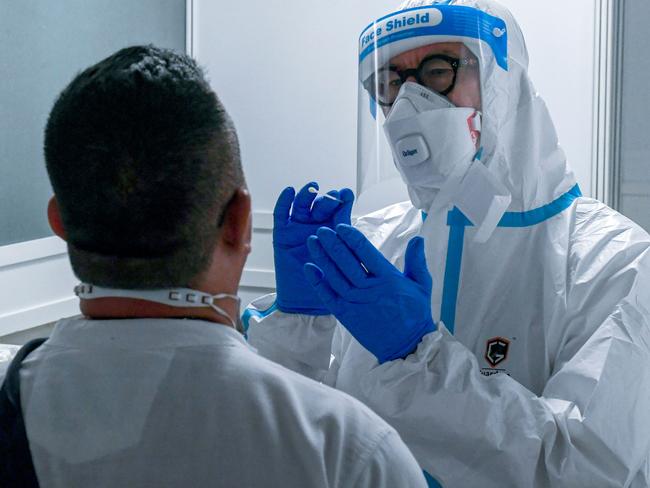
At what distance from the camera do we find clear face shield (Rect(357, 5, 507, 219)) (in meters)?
1.50

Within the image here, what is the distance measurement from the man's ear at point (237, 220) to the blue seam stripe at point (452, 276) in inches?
30.6

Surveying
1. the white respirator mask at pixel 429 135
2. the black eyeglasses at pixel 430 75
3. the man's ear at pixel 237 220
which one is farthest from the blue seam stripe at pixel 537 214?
the man's ear at pixel 237 220

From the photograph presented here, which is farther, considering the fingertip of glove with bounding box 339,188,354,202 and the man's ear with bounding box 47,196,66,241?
the fingertip of glove with bounding box 339,188,354,202

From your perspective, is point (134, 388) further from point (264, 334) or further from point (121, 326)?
point (264, 334)

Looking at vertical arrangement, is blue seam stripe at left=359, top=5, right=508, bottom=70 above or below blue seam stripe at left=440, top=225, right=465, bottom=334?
above

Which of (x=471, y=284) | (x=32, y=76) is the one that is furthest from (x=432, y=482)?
(x=32, y=76)

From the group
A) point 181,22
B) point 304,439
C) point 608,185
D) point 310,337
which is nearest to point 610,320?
point 310,337

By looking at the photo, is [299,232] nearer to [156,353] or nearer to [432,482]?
[432,482]

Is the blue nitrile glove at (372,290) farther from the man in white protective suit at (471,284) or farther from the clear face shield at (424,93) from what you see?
the clear face shield at (424,93)

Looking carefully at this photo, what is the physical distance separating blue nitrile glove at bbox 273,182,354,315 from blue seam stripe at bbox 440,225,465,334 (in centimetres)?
22

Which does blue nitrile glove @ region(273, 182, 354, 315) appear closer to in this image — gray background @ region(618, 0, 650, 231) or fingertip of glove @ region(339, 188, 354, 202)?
fingertip of glove @ region(339, 188, 354, 202)

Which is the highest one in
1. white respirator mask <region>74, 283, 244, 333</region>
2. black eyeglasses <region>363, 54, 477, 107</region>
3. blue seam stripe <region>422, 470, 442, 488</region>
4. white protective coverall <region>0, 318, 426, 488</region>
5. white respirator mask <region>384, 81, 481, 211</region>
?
black eyeglasses <region>363, 54, 477, 107</region>

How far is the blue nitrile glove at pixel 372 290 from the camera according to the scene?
1244mm

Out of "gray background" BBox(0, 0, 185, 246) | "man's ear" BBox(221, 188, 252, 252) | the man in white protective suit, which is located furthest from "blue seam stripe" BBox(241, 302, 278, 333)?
"gray background" BBox(0, 0, 185, 246)
